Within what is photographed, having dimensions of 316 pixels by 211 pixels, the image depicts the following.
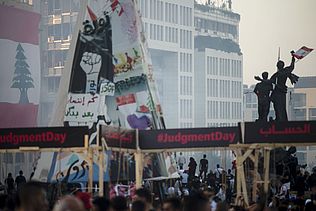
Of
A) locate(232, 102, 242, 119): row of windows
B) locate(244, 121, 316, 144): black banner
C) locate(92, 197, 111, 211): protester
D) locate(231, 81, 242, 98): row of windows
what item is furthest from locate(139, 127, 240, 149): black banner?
locate(231, 81, 242, 98): row of windows

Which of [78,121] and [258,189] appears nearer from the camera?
[258,189]

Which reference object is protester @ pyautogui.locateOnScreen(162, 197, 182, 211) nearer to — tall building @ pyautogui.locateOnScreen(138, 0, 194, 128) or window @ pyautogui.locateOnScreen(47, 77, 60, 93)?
window @ pyautogui.locateOnScreen(47, 77, 60, 93)

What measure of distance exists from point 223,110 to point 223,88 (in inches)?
112

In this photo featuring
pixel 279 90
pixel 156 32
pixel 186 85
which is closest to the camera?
pixel 279 90

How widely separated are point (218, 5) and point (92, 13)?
4291 inches

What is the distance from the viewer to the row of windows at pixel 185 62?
120 meters

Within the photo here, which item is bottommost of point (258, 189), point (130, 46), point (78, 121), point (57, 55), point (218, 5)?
point (258, 189)

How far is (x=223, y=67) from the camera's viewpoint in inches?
5113

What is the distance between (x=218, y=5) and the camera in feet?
464

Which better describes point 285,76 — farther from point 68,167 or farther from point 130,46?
point 68,167

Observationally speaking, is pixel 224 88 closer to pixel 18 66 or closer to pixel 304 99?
pixel 304 99

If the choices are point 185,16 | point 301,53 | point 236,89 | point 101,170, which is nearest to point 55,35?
point 185,16

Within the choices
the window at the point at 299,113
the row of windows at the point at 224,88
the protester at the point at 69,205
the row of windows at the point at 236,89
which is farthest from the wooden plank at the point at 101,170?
the window at the point at 299,113

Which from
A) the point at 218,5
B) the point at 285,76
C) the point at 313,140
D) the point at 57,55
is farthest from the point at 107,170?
the point at 218,5
